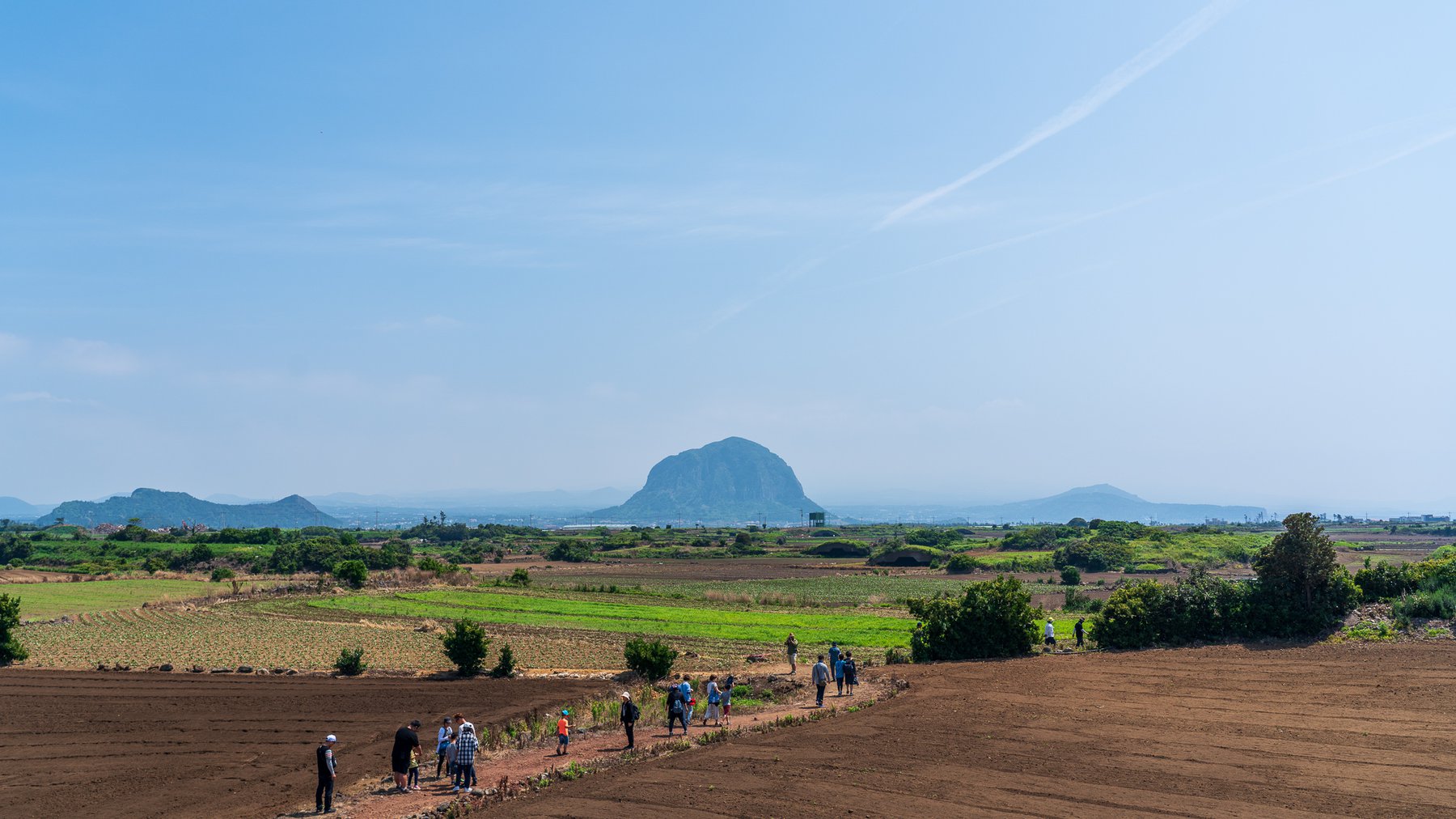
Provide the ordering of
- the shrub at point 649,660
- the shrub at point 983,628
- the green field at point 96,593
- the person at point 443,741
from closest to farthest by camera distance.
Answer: the person at point 443,741 → the shrub at point 649,660 → the shrub at point 983,628 → the green field at point 96,593

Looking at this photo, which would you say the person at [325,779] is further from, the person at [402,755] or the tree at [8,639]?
the tree at [8,639]

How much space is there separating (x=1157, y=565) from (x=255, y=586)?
10008cm

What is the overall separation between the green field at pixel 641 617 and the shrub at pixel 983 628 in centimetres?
544

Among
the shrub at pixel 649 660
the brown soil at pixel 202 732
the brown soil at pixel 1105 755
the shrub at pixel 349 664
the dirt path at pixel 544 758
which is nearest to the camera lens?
the brown soil at pixel 1105 755

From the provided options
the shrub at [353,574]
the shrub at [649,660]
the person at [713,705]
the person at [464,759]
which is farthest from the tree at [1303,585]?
the shrub at [353,574]

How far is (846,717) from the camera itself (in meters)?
28.1

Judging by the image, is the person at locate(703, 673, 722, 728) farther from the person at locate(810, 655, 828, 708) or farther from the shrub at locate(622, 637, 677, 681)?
the shrub at locate(622, 637, 677, 681)

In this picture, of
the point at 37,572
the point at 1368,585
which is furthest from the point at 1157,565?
the point at 37,572

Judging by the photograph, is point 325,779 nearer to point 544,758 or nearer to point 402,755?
point 402,755

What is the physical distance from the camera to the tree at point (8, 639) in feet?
136

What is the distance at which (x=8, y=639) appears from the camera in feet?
137

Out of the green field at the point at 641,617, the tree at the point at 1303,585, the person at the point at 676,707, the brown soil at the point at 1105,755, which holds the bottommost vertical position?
the green field at the point at 641,617

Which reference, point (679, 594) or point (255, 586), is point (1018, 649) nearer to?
point (679, 594)

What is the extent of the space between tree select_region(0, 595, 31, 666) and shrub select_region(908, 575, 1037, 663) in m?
41.8
